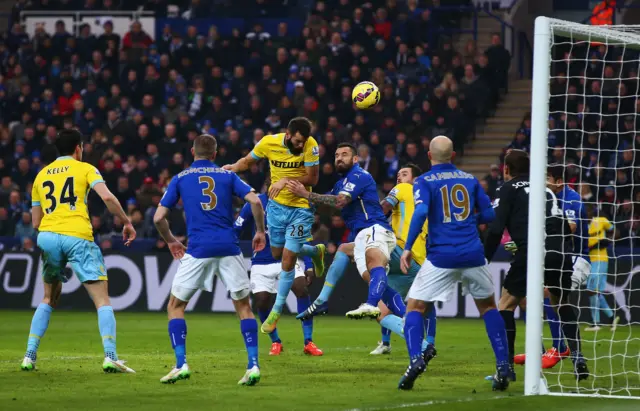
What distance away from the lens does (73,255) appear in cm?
1086

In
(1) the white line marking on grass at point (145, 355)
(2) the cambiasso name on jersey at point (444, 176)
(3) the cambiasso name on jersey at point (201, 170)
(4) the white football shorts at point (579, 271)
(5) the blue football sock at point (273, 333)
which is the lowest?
(1) the white line marking on grass at point (145, 355)

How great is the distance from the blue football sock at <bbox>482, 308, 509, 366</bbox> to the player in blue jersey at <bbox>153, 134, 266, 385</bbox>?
2020mm

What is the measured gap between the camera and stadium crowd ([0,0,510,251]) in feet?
74.6

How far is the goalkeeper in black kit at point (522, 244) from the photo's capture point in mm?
10367

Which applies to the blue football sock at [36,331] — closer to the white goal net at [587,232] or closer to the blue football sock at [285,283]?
the blue football sock at [285,283]

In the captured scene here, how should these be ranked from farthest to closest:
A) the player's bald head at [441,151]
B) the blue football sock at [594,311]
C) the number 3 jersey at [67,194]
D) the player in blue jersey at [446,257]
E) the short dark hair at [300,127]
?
the blue football sock at [594,311]
the short dark hair at [300,127]
the number 3 jersey at [67,194]
the player's bald head at [441,151]
the player in blue jersey at [446,257]

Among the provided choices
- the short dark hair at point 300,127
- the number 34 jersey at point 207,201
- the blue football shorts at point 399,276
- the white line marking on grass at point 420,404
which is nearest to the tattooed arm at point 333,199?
the short dark hair at point 300,127

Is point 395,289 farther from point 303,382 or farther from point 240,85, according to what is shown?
point 240,85

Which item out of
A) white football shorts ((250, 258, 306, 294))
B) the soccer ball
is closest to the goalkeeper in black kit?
the soccer ball

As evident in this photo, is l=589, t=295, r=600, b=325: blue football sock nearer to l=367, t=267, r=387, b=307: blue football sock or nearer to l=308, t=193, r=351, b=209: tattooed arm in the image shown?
l=367, t=267, r=387, b=307: blue football sock

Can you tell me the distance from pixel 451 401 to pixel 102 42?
19.8 m

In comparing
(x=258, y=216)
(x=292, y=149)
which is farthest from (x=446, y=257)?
(x=292, y=149)

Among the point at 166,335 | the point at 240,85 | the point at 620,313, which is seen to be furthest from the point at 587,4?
the point at 166,335

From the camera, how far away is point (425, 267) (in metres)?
9.56
